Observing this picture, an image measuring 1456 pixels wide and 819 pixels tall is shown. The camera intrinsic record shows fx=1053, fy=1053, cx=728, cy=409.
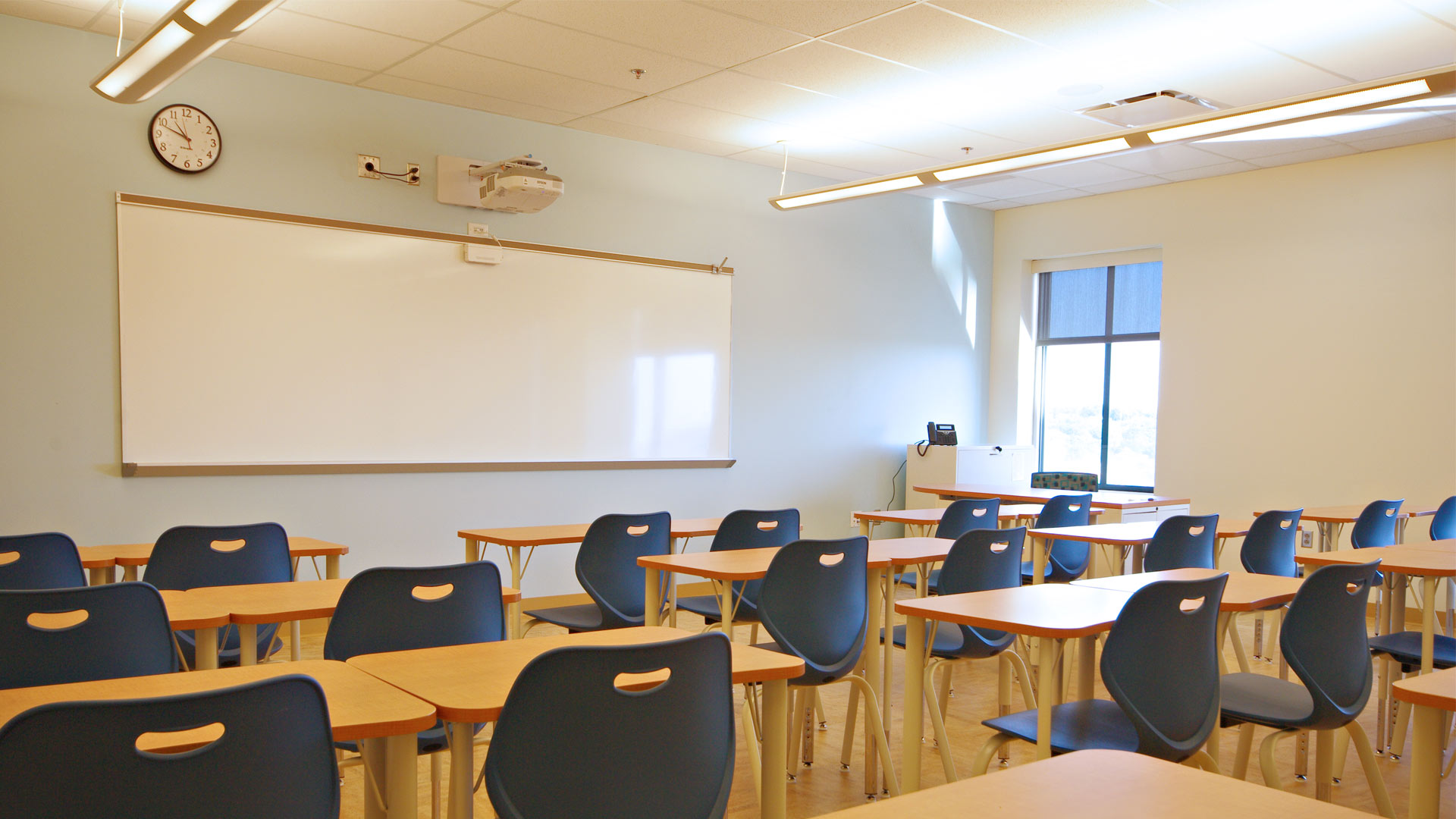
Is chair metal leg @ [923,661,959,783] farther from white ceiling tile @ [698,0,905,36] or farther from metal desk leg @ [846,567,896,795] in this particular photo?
white ceiling tile @ [698,0,905,36]

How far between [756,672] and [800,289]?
19.6 feet

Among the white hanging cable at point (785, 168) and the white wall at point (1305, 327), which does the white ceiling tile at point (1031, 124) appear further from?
the white wall at point (1305, 327)

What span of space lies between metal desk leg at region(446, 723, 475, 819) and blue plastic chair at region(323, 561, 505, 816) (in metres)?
0.59

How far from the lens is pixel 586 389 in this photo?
21.8 feet

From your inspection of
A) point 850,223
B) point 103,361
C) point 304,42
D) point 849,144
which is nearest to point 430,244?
point 304,42

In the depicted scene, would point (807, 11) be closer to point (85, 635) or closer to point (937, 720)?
point (937, 720)

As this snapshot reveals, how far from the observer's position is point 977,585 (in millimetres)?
3705

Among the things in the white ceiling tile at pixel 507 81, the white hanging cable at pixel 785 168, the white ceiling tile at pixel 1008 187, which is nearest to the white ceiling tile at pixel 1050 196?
the white ceiling tile at pixel 1008 187

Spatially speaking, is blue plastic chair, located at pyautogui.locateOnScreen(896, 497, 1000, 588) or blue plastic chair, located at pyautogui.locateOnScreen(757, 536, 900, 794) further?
blue plastic chair, located at pyautogui.locateOnScreen(896, 497, 1000, 588)

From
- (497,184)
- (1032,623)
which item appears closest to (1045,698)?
(1032,623)

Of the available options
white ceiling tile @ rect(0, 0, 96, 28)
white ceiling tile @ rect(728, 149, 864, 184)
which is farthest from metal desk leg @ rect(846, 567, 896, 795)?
white ceiling tile @ rect(0, 0, 96, 28)

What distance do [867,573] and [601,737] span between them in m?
1.95

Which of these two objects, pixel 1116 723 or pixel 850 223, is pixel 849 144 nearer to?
pixel 850 223

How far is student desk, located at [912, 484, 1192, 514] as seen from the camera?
6238mm
